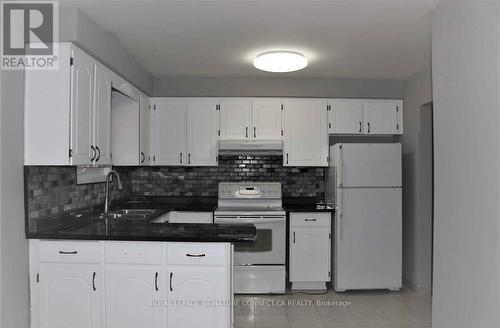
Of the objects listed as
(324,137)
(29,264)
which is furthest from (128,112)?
(324,137)

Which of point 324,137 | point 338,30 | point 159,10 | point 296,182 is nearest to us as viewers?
point 159,10

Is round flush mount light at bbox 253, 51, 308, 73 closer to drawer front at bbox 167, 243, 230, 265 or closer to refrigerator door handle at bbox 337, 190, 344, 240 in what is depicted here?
refrigerator door handle at bbox 337, 190, 344, 240

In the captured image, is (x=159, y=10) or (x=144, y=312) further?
(x=159, y=10)

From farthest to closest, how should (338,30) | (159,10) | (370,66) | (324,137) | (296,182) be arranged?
(296,182) → (324,137) → (370,66) → (338,30) → (159,10)

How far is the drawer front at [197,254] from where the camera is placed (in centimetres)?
232

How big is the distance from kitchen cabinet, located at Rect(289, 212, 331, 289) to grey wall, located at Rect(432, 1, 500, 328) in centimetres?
162

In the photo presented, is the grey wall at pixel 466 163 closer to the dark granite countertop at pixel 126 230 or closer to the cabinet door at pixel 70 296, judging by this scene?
the dark granite countertop at pixel 126 230

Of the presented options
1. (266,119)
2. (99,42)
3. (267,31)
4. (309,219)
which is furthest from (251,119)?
(99,42)

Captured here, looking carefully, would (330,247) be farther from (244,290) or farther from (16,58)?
(16,58)

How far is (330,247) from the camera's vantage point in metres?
4.12

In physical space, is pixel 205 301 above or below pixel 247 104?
below

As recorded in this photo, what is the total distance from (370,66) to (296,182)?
1.64m

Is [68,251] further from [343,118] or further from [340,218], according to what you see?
[343,118]

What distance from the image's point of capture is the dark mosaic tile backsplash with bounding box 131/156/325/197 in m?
4.69
